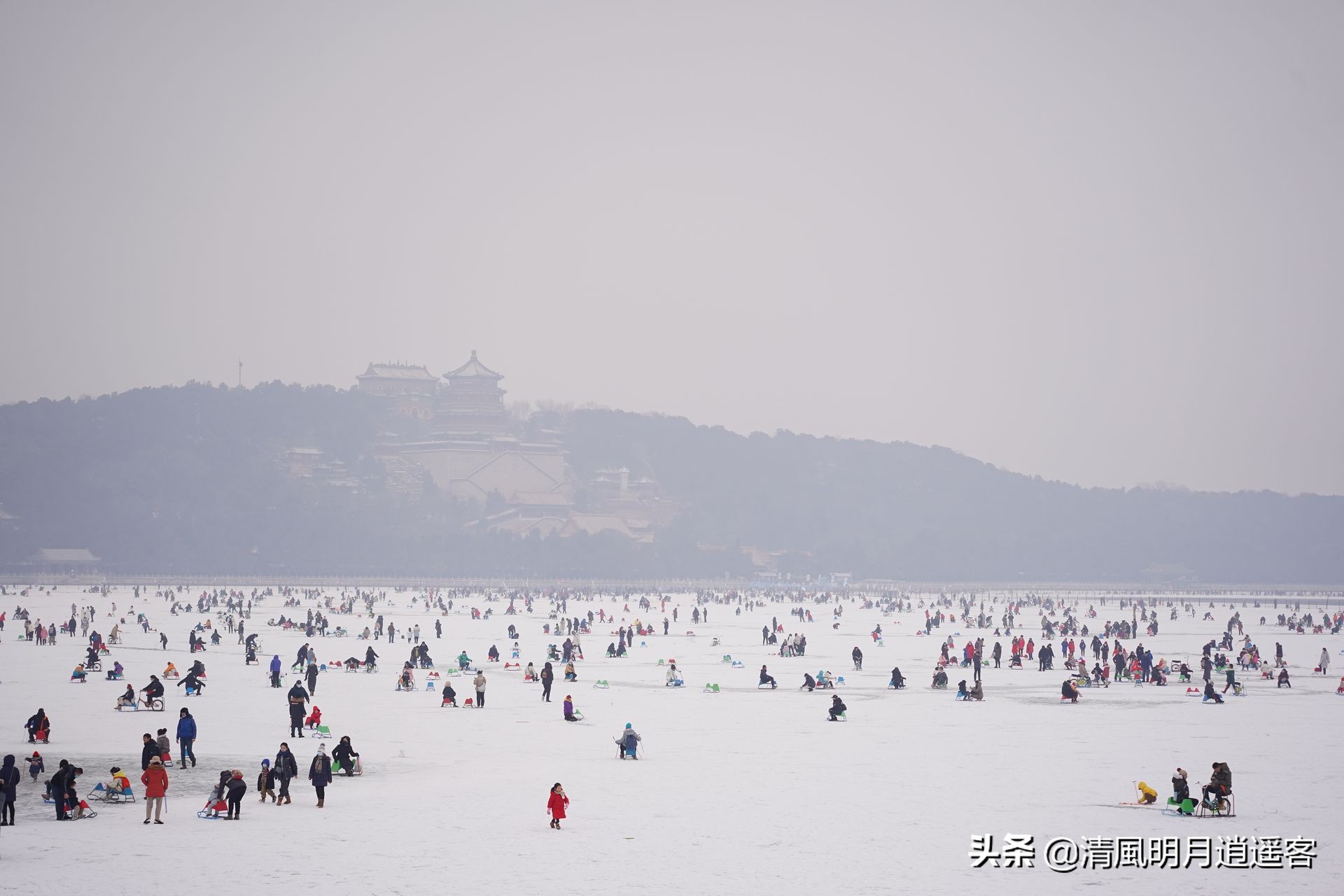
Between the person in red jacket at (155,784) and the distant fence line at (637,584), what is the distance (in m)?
88.5

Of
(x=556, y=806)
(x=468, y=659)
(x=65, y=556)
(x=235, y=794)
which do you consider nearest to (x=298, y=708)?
(x=235, y=794)

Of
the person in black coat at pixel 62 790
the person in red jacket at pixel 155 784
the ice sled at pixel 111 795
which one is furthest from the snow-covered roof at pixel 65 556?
the person in red jacket at pixel 155 784

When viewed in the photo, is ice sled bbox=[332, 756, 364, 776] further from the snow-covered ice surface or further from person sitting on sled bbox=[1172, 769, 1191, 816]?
person sitting on sled bbox=[1172, 769, 1191, 816]

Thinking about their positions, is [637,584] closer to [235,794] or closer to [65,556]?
[65,556]

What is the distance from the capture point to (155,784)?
1903 centimetres

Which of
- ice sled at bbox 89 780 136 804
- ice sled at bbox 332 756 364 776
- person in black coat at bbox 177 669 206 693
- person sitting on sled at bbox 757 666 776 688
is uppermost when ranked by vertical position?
person sitting on sled at bbox 757 666 776 688

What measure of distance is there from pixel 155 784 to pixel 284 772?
223 centimetres

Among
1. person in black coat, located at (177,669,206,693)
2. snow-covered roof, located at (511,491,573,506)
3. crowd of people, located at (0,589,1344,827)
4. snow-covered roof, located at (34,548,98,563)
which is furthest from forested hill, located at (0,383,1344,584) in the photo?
person in black coat, located at (177,669,206,693)

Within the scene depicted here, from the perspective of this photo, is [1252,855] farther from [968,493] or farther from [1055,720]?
[968,493]

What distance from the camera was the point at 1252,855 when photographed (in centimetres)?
1780

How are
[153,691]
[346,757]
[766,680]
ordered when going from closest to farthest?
[346,757]
[153,691]
[766,680]

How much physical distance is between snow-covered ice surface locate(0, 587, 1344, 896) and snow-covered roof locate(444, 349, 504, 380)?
464 feet

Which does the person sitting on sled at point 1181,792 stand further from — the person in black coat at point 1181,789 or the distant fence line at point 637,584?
the distant fence line at point 637,584

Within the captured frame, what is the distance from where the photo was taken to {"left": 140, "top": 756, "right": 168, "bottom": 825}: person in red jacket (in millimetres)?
18938
